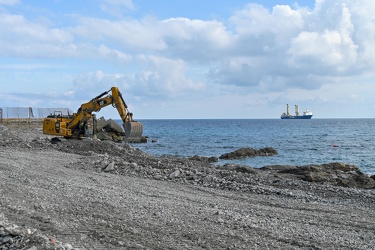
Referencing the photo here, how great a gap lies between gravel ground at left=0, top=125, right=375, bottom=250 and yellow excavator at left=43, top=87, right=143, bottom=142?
755 cm

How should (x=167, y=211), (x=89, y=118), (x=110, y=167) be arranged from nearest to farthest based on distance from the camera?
(x=167, y=211)
(x=110, y=167)
(x=89, y=118)

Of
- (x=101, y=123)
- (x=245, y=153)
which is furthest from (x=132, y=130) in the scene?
(x=101, y=123)

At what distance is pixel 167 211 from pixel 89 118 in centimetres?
1871

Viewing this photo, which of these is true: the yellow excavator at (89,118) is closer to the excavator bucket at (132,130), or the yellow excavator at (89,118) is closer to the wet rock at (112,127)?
the excavator bucket at (132,130)

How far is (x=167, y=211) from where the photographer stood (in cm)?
962

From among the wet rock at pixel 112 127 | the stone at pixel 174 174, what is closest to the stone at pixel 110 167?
the stone at pixel 174 174

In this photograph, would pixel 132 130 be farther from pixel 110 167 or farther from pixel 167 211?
pixel 167 211

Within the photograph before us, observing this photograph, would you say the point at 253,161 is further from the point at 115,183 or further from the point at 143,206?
the point at 143,206

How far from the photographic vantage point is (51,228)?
7.61 m

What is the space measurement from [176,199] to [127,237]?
3.94 meters

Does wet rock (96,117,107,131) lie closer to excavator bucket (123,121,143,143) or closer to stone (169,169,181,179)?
excavator bucket (123,121,143,143)

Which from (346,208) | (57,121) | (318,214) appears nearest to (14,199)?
(318,214)

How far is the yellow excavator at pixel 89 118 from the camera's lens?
2420cm

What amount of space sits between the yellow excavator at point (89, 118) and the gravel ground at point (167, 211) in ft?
24.8
